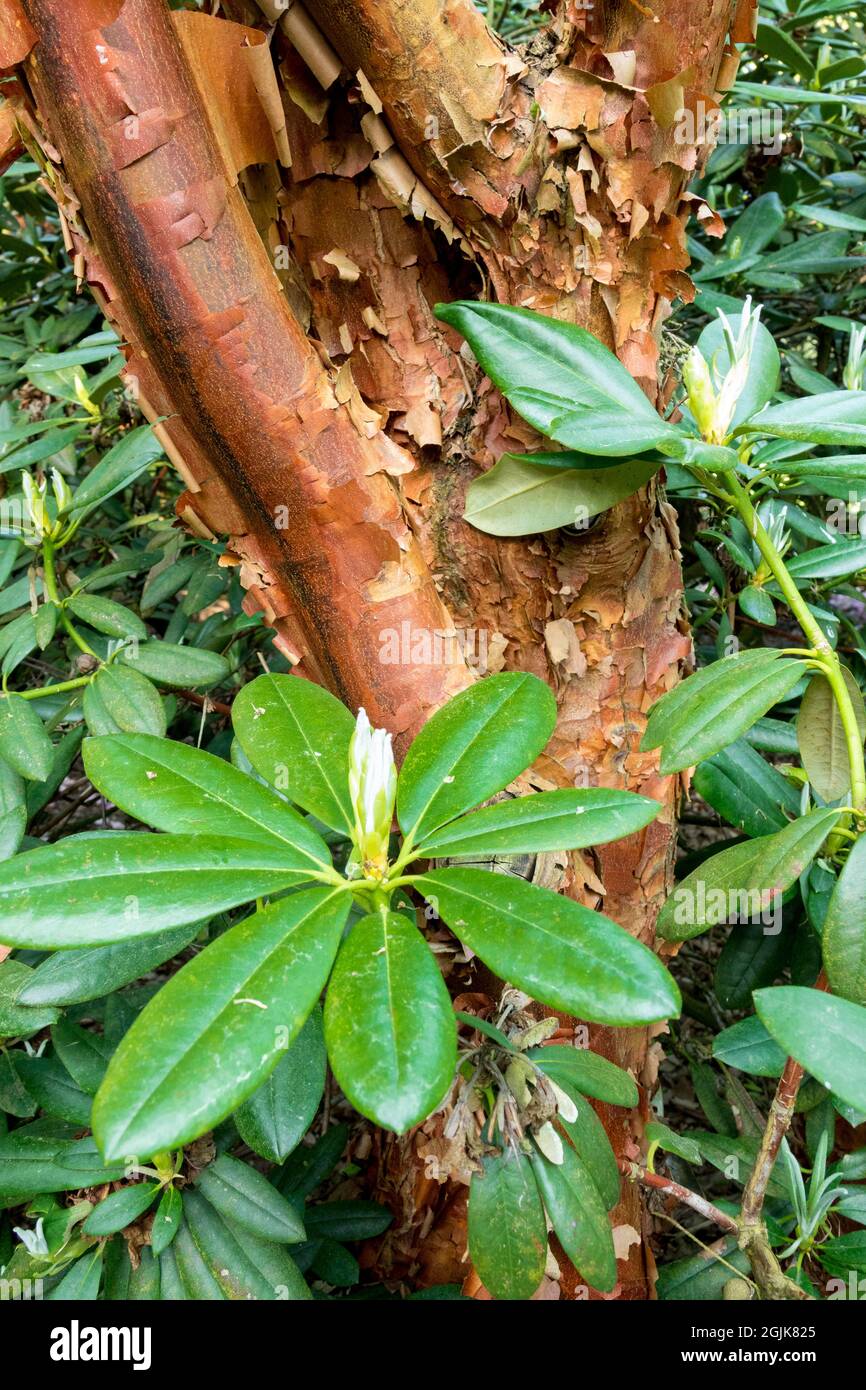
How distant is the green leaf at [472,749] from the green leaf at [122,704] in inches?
13.5

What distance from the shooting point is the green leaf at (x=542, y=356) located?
745 mm

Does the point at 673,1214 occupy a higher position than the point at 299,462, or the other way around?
the point at 299,462

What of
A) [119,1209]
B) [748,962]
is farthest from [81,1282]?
[748,962]

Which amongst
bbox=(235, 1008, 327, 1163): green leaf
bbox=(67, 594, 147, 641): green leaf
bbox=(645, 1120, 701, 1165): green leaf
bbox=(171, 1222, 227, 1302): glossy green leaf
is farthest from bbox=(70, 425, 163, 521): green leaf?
bbox=(645, 1120, 701, 1165): green leaf

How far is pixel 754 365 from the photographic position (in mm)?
843

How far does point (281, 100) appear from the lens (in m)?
0.81

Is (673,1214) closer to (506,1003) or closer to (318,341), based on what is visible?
(506,1003)

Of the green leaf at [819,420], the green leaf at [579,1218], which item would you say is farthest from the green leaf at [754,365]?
the green leaf at [579,1218]

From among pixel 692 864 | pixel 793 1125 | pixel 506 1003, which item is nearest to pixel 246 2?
pixel 506 1003

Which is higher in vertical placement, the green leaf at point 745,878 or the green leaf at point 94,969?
the green leaf at point 745,878

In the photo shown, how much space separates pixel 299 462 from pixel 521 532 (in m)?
0.20

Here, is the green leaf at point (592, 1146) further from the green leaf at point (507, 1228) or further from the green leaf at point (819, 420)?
the green leaf at point (819, 420)

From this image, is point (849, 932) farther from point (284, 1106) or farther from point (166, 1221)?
point (166, 1221)
